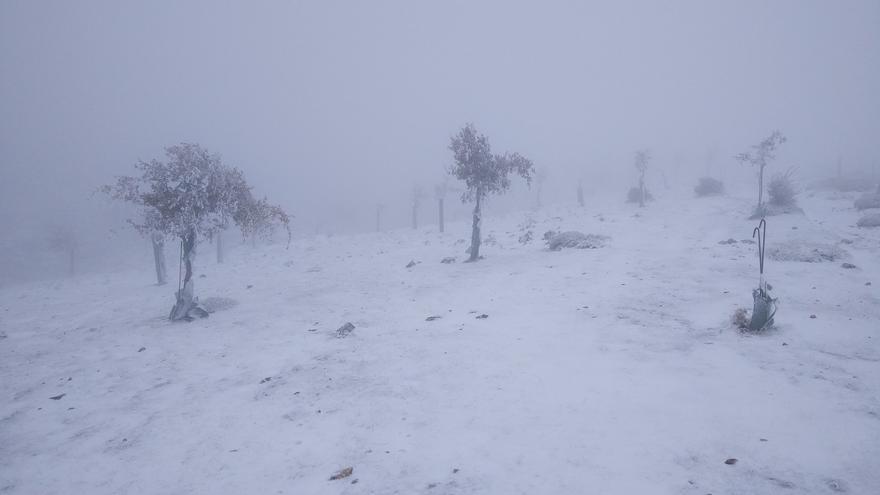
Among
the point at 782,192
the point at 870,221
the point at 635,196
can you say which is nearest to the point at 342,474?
the point at 870,221

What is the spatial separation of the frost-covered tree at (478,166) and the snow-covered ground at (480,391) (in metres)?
9.07

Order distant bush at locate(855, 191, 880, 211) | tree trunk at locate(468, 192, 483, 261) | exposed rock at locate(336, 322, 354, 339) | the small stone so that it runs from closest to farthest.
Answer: the small stone, exposed rock at locate(336, 322, 354, 339), tree trunk at locate(468, 192, 483, 261), distant bush at locate(855, 191, 880, 211)

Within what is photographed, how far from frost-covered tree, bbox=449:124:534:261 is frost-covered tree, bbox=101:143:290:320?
567 inches

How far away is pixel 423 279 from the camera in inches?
1000

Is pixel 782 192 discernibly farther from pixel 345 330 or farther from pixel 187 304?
pixel 187 304

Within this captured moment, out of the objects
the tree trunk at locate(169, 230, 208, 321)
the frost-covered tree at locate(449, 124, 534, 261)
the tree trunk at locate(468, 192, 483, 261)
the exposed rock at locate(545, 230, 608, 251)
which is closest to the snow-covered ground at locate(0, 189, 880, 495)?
the tree trunk at locate(169, 230, 208, 321)

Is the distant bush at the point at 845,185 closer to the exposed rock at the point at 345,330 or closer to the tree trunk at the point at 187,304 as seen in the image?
the exposed rock at the point at 345,330

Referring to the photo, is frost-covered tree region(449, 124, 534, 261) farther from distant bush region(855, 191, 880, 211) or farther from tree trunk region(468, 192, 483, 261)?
distant bush region(855, 191, 880, 211)

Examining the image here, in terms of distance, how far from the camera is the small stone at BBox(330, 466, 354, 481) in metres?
7.42

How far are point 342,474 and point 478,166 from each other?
24.2 m

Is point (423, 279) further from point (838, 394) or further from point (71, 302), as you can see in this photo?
point (71, 302)

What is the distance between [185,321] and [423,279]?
41.1 feet

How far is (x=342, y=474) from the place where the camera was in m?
7.47

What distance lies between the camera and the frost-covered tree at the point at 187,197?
19.9m
